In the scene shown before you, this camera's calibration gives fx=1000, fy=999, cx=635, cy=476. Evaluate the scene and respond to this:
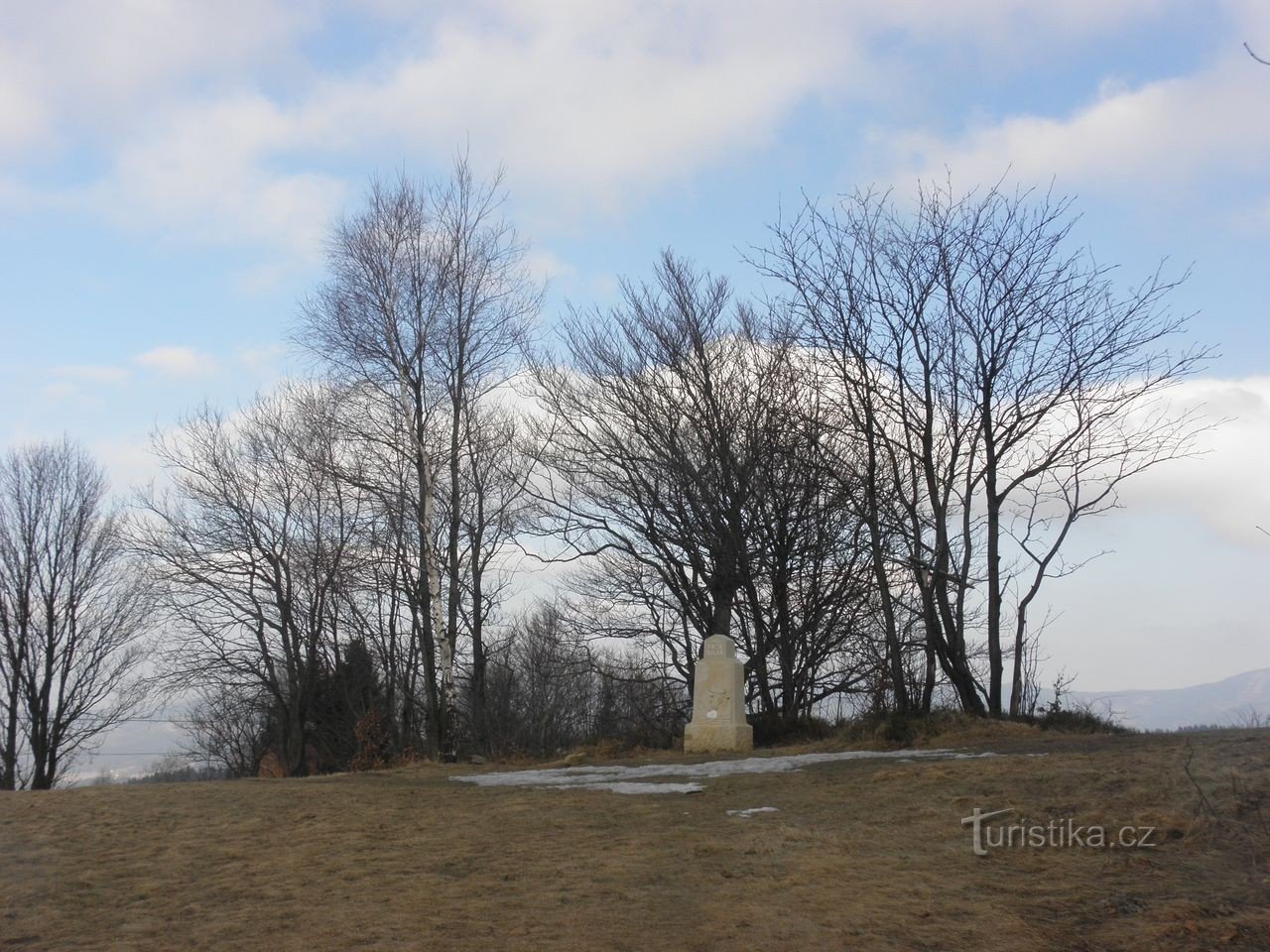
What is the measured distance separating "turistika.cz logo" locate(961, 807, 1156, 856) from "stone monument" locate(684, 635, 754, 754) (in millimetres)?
7156

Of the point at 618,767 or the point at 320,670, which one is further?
the point at 320,670

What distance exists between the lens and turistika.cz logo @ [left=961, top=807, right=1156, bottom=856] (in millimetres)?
5348

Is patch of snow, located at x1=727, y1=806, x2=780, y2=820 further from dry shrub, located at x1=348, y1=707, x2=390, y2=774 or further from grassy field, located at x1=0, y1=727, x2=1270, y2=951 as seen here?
dry shrub, located at x1=348, y1=707, x2=390, y2=774

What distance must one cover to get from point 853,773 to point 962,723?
154 inches

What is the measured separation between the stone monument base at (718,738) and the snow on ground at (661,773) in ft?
5.01

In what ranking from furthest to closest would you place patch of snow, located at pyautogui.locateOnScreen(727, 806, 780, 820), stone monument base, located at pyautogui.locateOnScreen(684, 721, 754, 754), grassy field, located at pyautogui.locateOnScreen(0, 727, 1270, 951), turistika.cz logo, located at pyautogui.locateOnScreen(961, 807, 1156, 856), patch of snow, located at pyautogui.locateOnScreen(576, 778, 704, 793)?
stone monument base, located at pyautogui.locateOnScreen(684, 721, 754, 754) < patch of snow, located at pyautogui.locateOnScreen(576, 778, 704, 793) < patch of snow, located at pyautogui.locateOnScreen(727, 806, 780, 820) < turistika.cz logo, located at pyautogui.locateOnScreen(961, 807, 1156, 856) < grassy field, located at pyautogui.locateOnScreen(0, 727, 1270, 951)

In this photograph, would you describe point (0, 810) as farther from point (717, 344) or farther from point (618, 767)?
point (717, 344)

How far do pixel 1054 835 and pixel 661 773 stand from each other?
16.5 ft

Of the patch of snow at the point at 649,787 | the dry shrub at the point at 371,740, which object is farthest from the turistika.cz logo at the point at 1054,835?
the dry shrub at the point at 371,740

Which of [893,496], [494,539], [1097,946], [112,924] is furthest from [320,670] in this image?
[1097,946]

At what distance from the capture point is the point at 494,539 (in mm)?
23938

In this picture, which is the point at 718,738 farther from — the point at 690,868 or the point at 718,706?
the point at 690,868

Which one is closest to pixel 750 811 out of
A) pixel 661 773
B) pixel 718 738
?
pixel 661 773

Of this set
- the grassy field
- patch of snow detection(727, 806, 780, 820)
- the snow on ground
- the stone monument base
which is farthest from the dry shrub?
patch of snow detection(727, 806, 780, 820)
